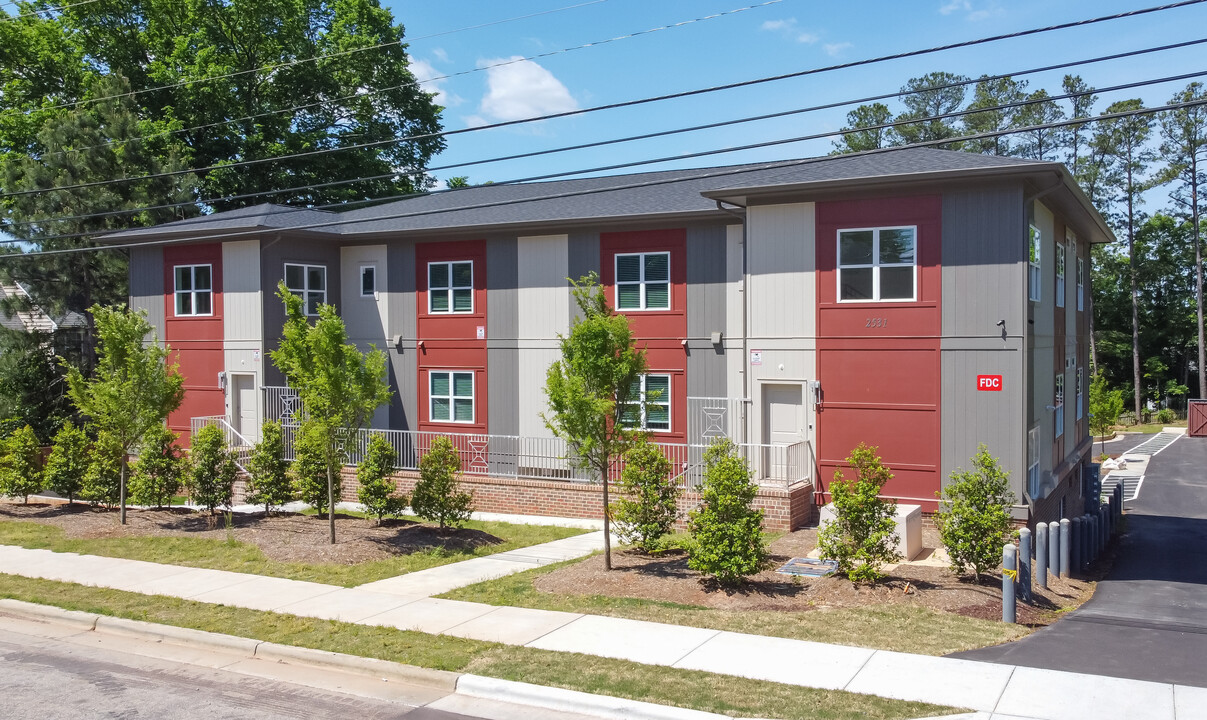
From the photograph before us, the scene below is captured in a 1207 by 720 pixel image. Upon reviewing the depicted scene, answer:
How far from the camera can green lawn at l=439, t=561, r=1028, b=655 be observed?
10.4 metres

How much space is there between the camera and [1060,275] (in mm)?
21562

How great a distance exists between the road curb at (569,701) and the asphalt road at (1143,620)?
143 inches

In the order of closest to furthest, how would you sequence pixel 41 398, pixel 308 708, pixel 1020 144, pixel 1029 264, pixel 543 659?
1. pixel 308 708
2. pixel 543 659
3. pixel 1029 264
4. pixel 41 398
5. pixel 1020 144

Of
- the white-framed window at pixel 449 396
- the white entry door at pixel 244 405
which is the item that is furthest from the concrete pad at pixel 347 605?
the white entry door at pixel 244 405

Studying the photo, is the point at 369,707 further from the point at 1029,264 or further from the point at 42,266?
the point at 42,266

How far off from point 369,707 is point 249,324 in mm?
18091

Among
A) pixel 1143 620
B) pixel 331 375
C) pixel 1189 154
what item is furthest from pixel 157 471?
pixel 1189 154

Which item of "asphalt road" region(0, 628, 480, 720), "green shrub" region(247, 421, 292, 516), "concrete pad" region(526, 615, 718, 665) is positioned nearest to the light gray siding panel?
"green shrub" region(247, 421, 292, 516)

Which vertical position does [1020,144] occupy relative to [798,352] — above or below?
above

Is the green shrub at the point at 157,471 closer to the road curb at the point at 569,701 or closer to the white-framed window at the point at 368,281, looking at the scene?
the white-framed window at the point at 368,281

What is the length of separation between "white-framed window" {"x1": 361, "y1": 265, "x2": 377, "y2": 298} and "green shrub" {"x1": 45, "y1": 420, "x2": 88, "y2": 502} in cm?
808

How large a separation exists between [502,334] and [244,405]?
7770mm

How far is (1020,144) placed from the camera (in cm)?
6781

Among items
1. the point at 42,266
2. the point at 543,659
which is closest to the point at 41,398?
the point at 42,266
